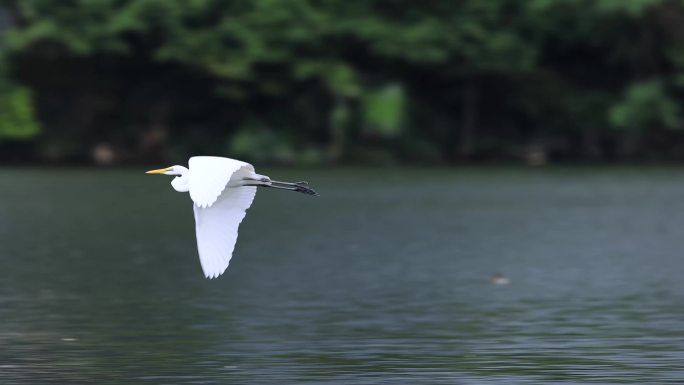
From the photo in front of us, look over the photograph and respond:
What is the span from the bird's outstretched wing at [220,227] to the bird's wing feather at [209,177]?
25 centimetres

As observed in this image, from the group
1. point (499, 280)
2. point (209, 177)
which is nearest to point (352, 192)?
point (499, 280)

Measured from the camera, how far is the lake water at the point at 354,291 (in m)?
13.1

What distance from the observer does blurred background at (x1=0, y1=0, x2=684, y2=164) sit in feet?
152

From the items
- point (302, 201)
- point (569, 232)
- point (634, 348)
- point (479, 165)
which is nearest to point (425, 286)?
point (634, 348)

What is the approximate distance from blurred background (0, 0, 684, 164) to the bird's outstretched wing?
33.4 m

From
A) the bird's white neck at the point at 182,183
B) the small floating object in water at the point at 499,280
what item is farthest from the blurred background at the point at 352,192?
the bird's white neck at the point at 182,183

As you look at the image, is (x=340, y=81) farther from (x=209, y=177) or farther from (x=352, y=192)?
(x=209, y=177)

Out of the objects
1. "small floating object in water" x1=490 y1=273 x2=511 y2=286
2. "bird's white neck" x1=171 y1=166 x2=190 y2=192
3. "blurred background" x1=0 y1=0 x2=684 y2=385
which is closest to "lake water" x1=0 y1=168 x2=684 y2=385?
"blurred background" x1=0 y1=0 x2=684 y2=385

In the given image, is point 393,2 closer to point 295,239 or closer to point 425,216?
point 425,216

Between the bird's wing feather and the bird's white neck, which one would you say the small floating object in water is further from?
the bird's white neck

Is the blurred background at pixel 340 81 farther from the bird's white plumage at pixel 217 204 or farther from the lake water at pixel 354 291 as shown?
the bird's white plumage at pixel 217 204

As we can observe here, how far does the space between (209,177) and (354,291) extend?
281 inches

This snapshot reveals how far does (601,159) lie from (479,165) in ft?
15.4

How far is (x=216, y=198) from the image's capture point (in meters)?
11.2
